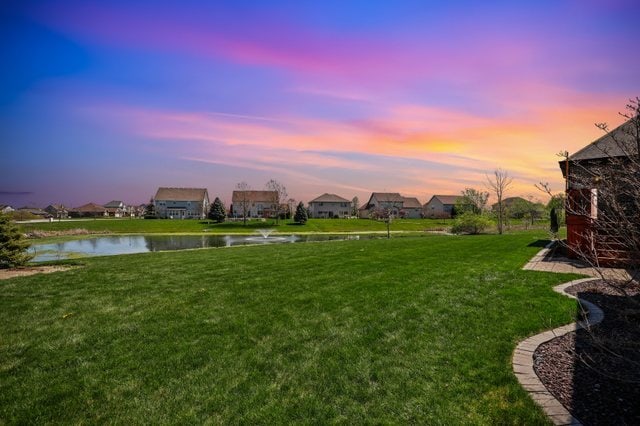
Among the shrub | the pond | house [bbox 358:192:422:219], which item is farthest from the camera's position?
house [bbox 358:192:422:219]

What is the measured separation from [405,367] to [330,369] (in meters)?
1.04

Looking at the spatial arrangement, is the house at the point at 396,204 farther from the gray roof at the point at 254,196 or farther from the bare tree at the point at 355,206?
the gray roof at the point at 254,196

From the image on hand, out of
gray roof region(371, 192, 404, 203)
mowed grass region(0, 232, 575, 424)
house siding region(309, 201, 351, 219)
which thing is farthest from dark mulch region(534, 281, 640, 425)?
gray roof region(371, 192, 404, 203)

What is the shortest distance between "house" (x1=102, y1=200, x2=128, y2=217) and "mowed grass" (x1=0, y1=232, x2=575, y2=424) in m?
131

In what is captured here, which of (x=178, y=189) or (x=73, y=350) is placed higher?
(x=178, y=189)

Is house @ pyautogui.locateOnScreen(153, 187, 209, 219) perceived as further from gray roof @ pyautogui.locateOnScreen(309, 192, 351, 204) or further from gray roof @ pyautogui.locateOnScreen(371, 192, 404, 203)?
gray roof @ pyautogui.locateOnScreen(371, 192, 404, 203)

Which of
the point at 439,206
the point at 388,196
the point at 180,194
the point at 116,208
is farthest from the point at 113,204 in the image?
the point at 439,206

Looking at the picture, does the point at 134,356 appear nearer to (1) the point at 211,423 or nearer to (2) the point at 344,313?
(1) the point at 211,423

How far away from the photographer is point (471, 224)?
38.4 m

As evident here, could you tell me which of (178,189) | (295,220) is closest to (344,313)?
(295,220)

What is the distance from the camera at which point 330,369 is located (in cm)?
488

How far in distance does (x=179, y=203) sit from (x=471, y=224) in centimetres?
7344

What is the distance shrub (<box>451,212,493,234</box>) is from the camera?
124ft

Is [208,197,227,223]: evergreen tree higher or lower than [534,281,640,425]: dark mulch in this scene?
higher
